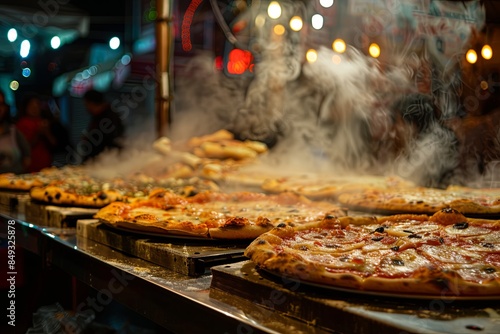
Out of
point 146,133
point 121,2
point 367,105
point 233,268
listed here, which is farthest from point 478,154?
point 121,2

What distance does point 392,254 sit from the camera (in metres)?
1.86

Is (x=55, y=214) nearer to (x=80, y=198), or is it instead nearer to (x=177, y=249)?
(x=80, y=198)

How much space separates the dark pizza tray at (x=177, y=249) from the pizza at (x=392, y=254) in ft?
0.86

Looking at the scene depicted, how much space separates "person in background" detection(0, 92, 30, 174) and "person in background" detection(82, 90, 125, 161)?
2.67ft

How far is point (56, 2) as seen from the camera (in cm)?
896

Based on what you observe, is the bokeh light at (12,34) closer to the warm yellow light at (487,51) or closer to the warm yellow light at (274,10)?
the warm yellow light at (274,10)

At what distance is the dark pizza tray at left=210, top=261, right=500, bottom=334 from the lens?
4.41 ft

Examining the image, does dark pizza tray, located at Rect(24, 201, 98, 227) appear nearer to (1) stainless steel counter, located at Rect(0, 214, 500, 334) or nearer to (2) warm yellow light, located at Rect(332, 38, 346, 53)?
(1) stainless steel counter, located at Rect(0, 214, 500, 334)

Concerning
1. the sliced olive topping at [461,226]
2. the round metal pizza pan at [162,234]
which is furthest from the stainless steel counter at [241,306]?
the sliced olive topping at [461,226]

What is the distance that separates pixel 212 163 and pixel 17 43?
9.17 meters

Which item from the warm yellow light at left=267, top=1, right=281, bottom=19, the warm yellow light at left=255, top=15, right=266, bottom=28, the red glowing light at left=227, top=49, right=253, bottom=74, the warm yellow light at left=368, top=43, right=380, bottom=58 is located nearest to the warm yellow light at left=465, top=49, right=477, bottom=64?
the warm yellow light at left=368, top=43, right=380, bottom=58

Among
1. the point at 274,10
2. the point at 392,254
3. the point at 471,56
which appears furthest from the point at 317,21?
the point at 392,254

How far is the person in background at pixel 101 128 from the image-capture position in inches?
284

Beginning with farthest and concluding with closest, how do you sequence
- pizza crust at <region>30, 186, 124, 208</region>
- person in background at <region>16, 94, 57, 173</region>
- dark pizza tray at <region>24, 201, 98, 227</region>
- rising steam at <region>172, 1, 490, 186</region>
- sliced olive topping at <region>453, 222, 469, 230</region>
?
person in background at <region>16, 94, 57, 173</region> < rising steam at <region>172, 1, 490, 186</region> < pizza crust at <region>30, 186, 124, 208</region> < dark pizza tray at <region>24, 201, 98, 227</region> < sliced olive topping at <region>453, 222, 469, 230</region>
